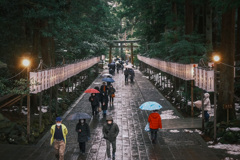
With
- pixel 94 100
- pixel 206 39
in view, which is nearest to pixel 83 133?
pixel 94 100

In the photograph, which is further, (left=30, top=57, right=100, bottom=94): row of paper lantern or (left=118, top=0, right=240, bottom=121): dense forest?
(left=118, top=0, right=240, bottom=121): dense forest

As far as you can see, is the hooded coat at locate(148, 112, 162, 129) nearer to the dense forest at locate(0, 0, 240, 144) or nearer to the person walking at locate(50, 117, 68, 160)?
the person walking at locate(50, 117, 68, 160)

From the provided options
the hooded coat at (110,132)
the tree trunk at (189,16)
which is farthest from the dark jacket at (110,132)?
the tree trunk at (189,16)

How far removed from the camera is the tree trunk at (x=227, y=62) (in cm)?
1405

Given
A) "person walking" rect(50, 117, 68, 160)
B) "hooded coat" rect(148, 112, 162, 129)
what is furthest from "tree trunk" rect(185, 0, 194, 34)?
"person walking" rect(50, 117, 68, 160)

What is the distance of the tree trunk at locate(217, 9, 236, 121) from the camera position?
1405 cm

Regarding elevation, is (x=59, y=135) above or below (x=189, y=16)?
below

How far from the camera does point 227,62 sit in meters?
14.2

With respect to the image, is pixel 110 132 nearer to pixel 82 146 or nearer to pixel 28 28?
pixel 82 146

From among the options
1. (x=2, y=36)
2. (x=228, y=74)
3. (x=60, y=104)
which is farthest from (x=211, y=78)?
(x=2, y=36)

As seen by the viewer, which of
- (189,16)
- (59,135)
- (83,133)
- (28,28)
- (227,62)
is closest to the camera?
(59,135)

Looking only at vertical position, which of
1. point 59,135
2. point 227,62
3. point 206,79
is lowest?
point 59,135

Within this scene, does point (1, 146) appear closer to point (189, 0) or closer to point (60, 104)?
point (60, 104)

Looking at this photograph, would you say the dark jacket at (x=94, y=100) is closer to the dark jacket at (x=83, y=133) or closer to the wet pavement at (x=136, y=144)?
the wet pavement at (x=136, y=144)
